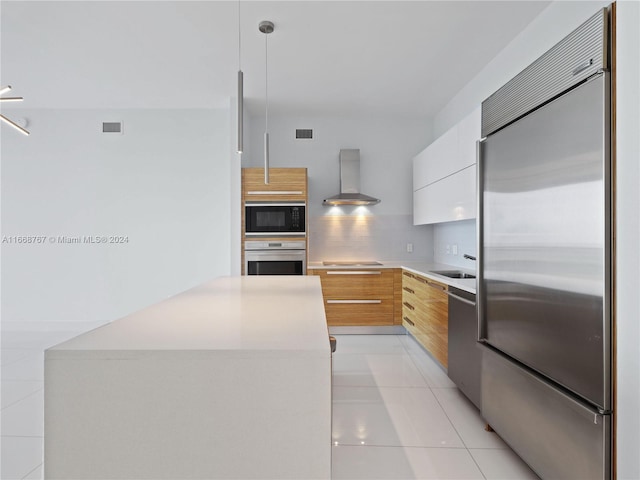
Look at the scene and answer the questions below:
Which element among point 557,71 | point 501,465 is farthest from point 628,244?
point 501,465

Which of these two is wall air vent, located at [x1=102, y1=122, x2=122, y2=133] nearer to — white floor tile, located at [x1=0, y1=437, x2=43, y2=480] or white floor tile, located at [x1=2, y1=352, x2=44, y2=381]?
white floor tile, located at [x1=2, y1=352, x2=44, y2=381]

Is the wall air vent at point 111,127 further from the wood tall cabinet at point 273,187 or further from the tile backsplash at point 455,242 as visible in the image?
the tile backsplash at point 455,242

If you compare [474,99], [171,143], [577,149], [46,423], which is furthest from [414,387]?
[171,143]

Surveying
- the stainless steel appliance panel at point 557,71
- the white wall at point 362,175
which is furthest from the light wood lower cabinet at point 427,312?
the stainless steel appliance panel at point 557,71

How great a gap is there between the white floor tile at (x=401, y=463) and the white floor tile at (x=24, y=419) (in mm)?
1839

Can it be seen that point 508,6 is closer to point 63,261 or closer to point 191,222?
point 191,222

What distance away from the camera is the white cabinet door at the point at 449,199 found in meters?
3.08

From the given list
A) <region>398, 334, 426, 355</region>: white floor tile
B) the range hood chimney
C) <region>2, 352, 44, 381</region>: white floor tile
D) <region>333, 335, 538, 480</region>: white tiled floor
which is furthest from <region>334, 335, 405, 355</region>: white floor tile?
<region>2, 352, 44, 381</region>: white floor tile

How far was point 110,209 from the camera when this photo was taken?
4.88m

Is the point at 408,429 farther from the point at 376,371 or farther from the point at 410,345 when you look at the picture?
the point at 410,345

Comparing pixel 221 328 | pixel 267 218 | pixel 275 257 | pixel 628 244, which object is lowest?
pixel 221 328

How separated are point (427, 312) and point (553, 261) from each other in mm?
1846

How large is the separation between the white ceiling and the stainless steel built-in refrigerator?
1.12 metres

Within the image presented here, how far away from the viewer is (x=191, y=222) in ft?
16.1
